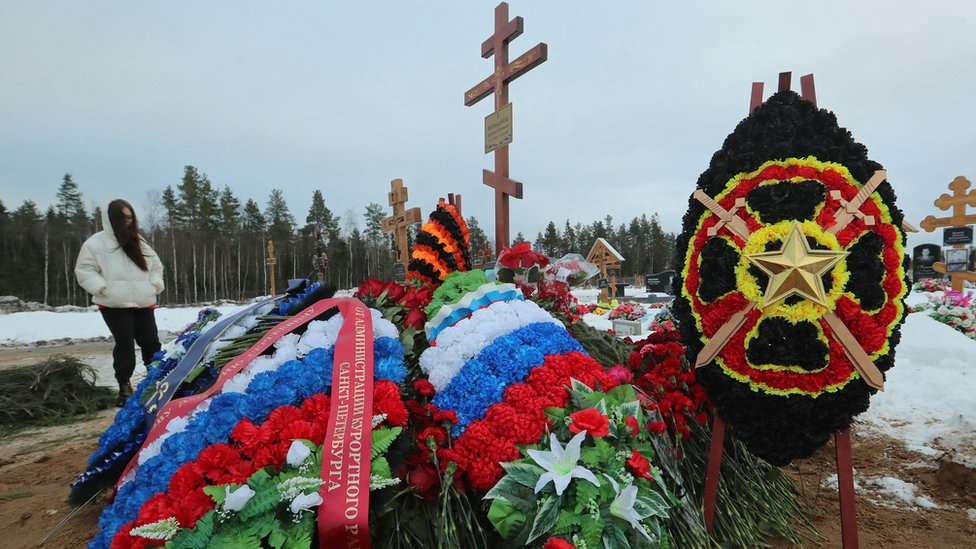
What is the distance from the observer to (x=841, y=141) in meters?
1.87

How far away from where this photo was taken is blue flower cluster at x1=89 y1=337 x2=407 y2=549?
5.28 feet

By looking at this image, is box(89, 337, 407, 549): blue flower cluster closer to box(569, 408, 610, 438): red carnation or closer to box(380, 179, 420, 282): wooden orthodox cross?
box(569, 408, 610, 438): red carnation

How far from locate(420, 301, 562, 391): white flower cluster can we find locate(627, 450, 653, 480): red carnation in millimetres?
785

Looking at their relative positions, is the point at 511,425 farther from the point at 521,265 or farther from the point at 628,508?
the point at 521,265

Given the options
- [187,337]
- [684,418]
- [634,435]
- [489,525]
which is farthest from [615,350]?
[187,337]

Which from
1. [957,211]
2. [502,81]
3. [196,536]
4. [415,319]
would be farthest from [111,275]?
[957,211]

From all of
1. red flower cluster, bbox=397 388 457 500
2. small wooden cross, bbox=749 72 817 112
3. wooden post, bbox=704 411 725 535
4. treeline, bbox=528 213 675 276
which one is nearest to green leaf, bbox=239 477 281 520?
red flower cluster, bbox=397 388 457 500

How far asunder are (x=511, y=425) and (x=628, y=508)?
476mm

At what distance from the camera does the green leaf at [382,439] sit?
161 cm

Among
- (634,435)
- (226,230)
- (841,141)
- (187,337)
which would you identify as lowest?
(634,435)

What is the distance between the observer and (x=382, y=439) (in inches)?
64.9

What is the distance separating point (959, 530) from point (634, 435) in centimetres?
177

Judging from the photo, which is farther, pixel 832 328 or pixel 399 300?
pixel 399 300

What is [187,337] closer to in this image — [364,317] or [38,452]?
[364,317]
